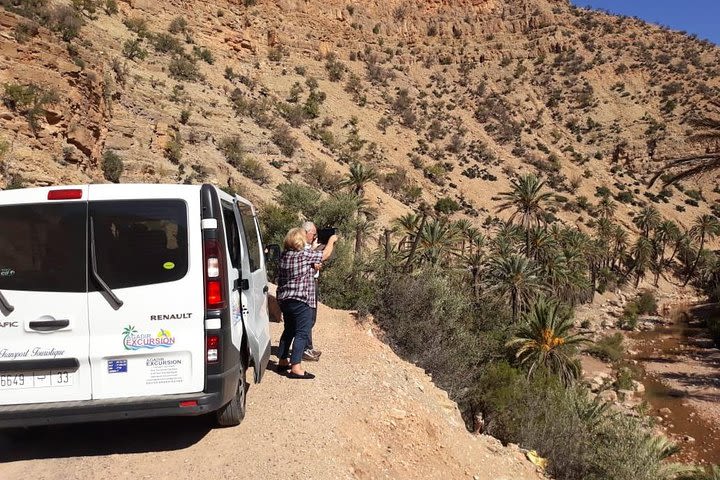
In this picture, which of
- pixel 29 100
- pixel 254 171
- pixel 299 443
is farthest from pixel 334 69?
pixel 299 443

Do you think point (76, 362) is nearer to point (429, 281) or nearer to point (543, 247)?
point (429, 281)

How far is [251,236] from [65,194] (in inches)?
86.9

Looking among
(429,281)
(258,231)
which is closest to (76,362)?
(258,231)

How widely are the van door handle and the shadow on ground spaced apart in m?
1.33

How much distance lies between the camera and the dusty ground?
3.99 m

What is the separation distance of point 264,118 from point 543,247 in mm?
21825

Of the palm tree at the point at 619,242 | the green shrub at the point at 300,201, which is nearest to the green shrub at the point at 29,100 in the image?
the green shrub at the point at 300,201

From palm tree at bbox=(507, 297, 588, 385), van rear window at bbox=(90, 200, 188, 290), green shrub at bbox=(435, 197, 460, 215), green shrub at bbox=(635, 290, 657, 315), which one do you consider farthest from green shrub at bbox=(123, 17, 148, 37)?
green shrub at bbox=(635, 290, 657, 315)

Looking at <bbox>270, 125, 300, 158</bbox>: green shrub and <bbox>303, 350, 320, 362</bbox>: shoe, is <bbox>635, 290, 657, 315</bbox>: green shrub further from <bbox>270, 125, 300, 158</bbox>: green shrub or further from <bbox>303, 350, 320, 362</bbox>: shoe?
<bbox>303, 350, 320, 362</bbox>: shoe

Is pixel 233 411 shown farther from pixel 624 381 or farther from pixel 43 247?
pixel 624 381

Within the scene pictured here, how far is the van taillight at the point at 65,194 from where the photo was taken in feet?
11.9

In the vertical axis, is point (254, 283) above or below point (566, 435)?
above

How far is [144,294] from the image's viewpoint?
3596mm

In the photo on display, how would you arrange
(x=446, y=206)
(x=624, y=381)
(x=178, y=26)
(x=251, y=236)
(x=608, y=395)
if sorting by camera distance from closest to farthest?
(x=251, y=236) < (x=608, y=395) < (x=624, y=381) < (x=178, y=26) < (x=446, y=206)
